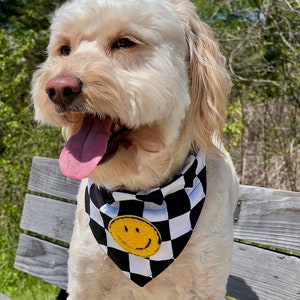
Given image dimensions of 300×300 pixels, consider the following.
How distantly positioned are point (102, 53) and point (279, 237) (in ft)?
3.62

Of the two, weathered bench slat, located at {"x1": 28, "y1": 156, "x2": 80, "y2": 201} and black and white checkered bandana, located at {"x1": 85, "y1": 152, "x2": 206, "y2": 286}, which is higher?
black and white checkered bandana, located at {"x1": 85, "y1": 152, "x2": 206, "y2": 286}

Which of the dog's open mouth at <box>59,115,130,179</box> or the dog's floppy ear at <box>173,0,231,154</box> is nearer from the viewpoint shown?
the dog's open mouth at <box>59,115,130,179</box>

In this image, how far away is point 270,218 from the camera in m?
2.46

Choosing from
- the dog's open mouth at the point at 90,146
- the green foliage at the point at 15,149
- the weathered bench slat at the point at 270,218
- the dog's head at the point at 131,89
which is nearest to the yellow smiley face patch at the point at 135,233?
the dog's head at the point at 131,89

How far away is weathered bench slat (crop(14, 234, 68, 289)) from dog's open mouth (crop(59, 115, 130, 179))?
1.39m

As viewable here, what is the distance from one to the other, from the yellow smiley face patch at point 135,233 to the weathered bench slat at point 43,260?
1068 millimetres

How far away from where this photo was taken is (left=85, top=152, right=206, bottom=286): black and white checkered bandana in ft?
7.33

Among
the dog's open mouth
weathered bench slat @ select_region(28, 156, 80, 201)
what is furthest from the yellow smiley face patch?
weathered bench slat @ select_region(28, 156, 80, 201)

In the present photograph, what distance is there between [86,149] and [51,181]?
138 cm

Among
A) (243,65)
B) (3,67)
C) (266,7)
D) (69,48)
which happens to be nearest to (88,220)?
(69,48)

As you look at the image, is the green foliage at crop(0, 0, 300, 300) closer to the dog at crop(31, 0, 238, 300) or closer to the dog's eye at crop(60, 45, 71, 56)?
the dog at crop(31, 0, 238, 300)

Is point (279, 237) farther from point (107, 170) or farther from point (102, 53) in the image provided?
point (102, 53)

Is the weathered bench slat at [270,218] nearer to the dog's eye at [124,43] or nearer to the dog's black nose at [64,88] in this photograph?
the dog's eye at [124,43]

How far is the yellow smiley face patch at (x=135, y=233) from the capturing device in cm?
227
